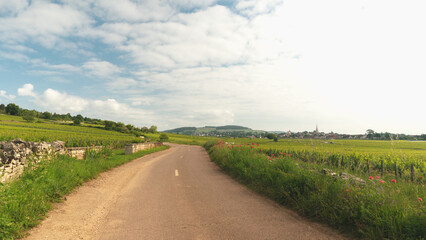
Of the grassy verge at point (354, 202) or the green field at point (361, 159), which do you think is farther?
the green field at point (361, 159)

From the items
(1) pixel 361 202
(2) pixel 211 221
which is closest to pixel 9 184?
(2) pixel 211 221

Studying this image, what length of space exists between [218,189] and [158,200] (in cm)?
252

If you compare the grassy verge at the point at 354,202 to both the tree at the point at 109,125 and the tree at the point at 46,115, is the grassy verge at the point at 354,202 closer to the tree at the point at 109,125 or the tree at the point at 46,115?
the tree at the point at 109,125

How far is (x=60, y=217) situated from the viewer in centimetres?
518

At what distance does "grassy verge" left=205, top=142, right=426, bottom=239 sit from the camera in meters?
3.92

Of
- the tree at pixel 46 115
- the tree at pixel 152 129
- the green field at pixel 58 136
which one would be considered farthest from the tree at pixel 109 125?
the tree at pixel 46 115

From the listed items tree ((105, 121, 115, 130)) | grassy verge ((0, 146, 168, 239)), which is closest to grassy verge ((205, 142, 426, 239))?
grassy verge ((0, 146, 168, 239))

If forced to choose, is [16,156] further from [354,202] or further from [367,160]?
[367,160]

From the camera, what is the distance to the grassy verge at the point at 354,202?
3.92 metres

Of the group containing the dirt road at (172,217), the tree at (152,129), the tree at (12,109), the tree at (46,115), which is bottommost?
the dirt road at (172,217)

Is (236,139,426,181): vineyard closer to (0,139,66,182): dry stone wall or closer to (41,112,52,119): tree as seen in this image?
(0,139,66,182): dry stone wall

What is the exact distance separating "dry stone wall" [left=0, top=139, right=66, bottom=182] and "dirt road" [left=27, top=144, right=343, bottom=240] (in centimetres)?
176

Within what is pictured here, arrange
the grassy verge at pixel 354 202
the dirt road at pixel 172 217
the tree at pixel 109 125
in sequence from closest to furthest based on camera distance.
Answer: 1. the grassy verge at pixel 354 202
2. the dirt road at pixel 172 217
3. the tree at pixel 109 125

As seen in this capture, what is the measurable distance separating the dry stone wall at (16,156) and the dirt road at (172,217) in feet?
5.78
